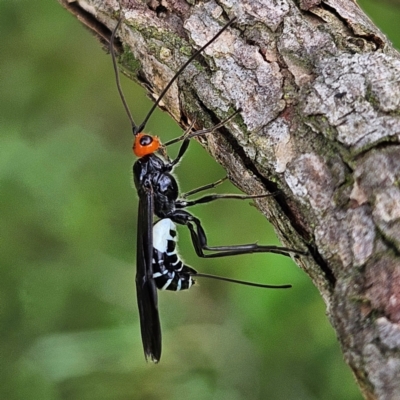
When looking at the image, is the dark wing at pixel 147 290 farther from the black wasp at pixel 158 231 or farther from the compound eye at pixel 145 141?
the compound eye at pixel 145 141

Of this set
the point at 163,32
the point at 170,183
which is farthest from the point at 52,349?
the point at 163,32

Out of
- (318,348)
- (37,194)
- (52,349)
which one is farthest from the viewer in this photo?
(37,194)

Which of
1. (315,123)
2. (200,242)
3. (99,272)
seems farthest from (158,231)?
(315,123)

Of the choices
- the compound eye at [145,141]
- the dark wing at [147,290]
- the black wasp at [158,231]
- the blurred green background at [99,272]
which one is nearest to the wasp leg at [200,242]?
the black wasp at [158,231]

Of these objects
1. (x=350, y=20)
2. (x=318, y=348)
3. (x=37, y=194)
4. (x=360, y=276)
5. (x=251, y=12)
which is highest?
(x=37, y=194)

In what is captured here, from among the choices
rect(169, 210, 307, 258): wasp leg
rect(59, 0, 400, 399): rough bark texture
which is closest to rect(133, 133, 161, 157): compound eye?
rect(169, 210, 307, 258): wasp leg

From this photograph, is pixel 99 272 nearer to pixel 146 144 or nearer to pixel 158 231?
pixel 158 231

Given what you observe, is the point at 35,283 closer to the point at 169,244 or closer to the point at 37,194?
the point at 37,194
